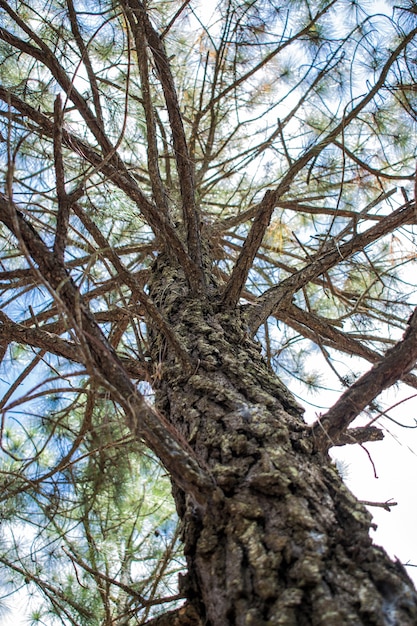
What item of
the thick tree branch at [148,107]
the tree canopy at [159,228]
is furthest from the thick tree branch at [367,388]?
the thick tree branch at [148,107]

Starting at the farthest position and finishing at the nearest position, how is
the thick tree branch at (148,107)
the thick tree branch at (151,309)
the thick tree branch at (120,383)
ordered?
the thick tree branch at (148,107) < the thick tree branch at (151,309) < the thick tree branch at (120,383)

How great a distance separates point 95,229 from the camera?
143 cm

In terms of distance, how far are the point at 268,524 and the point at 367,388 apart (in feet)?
1.12

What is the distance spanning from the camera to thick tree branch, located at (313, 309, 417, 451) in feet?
3.32

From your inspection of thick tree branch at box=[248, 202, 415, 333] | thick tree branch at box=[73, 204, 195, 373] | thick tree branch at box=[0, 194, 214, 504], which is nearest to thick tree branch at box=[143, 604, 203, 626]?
thick tree branch at box=[0, 194, 214, 504]

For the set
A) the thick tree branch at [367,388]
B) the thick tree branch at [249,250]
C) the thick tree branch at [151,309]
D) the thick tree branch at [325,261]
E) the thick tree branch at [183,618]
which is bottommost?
the thick tree branch at [183,618]

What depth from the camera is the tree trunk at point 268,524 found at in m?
0.69

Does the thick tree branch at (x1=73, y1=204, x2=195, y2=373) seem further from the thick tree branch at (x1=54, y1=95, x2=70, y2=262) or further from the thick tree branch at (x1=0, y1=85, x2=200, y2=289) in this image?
the thick tree branch at (x1=0, y1=85, x2=200, y2=289)

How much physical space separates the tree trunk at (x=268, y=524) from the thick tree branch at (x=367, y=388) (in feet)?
0.13

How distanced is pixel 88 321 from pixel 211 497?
35 centimetres

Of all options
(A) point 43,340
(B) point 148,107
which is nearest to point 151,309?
(A) point 43,340

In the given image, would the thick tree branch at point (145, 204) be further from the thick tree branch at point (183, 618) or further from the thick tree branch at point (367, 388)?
the thick tree branch at point (183, 618)

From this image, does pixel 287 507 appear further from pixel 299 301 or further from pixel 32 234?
pixel 299 301

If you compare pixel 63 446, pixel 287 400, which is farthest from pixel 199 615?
pixel 63 446
